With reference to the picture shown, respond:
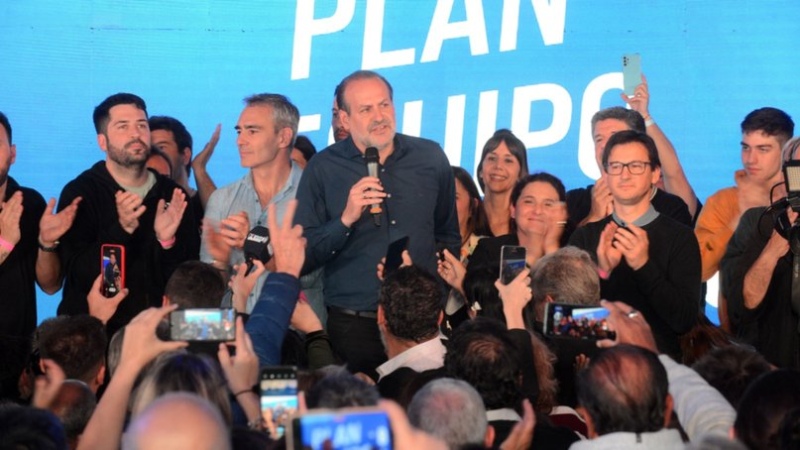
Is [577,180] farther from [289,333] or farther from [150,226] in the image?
[289,333]

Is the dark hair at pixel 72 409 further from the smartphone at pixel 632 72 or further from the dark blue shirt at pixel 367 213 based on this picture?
the smartphone at pixel 632 72

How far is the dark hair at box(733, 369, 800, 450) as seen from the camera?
3125 mm

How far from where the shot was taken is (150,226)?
630 centimetres

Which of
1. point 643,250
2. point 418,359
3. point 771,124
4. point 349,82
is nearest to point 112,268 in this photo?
point 349,82

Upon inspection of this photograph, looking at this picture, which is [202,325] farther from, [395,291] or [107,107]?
[107,107]

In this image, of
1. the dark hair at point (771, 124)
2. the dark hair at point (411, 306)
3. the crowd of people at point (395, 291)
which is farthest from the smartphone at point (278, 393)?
the dark hair at point (771, 124)

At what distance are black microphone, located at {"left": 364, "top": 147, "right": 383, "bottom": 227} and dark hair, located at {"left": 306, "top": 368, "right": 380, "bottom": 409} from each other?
7.23ft

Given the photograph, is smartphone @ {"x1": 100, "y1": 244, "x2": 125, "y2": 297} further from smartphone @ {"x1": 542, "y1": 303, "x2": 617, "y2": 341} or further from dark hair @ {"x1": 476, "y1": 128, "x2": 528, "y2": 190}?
smartphone @ {"x1": 542, "y1": 303, "x2": 617, "y2": 341}

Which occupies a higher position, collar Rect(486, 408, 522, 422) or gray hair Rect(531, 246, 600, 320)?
gray hair Rect(531, 246, 600, 320)

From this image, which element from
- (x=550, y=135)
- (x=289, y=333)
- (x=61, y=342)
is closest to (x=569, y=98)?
(x=550, y=135)

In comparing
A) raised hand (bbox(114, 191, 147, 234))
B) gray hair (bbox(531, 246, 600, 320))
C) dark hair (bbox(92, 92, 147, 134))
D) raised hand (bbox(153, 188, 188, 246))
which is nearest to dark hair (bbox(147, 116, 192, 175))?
dark hair (bbox(92, 92, 147, 134))

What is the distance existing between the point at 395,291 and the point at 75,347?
1.12m

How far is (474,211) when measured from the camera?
21.9 feet

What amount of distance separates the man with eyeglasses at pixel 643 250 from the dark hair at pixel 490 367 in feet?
4.03
